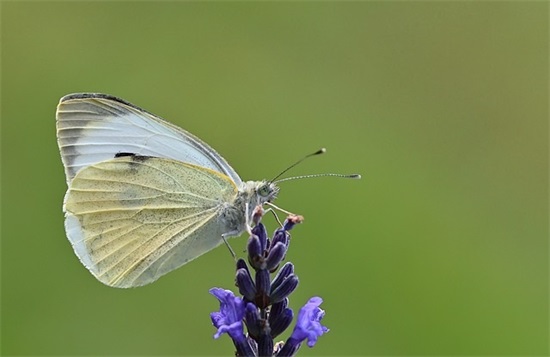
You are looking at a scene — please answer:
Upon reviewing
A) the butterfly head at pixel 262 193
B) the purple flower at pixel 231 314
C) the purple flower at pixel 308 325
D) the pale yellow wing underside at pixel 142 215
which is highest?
the butterfly head at pixel 262 193

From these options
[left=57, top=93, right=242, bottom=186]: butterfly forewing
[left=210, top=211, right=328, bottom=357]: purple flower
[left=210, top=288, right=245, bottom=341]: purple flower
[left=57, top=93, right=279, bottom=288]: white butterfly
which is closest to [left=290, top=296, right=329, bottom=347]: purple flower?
[left=210, top=211, right=328, bottom=357]: purple flower

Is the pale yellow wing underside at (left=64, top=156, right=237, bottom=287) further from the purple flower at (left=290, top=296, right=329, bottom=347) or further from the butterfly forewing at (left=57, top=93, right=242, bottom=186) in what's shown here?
the purple flower at (left=290, top=296, right=329, bottom=347)

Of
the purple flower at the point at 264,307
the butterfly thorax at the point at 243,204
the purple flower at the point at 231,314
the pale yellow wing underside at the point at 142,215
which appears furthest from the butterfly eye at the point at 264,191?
the purple flower at the point at 231,314

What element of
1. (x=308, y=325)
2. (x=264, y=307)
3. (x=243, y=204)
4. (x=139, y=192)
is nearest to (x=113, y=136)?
(x=139, y=192)

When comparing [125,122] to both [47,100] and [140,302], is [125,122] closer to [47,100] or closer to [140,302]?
Answer: [140,302]

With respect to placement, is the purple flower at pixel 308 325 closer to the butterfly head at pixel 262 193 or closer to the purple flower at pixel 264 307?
the purple flower at pixel 264 307

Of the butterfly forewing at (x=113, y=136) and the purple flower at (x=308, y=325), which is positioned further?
the butterfly forewing at (x=113, y=136)

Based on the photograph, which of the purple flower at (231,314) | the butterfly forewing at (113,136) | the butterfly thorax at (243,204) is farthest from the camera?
the butterfly forewing at (113,136)

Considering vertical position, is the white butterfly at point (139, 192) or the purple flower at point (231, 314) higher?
the white butterfly at point (139, 192)

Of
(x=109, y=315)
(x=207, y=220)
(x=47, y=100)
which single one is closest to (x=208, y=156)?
(x=207, y=220)
